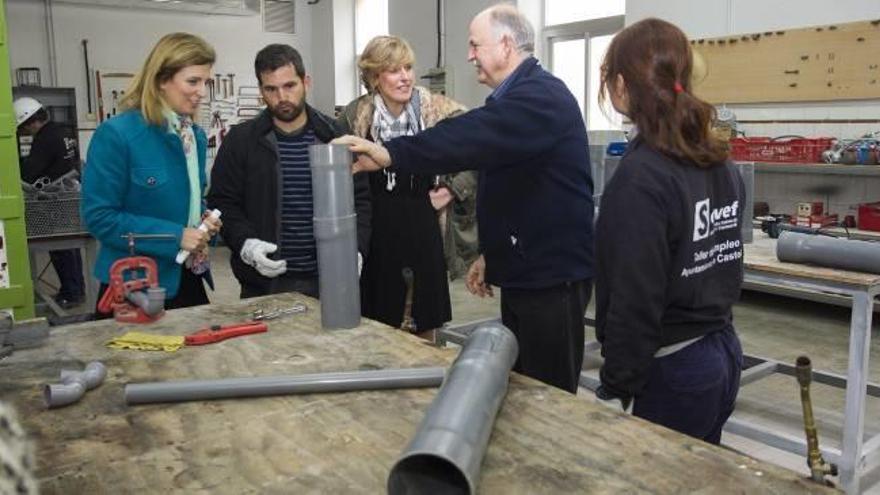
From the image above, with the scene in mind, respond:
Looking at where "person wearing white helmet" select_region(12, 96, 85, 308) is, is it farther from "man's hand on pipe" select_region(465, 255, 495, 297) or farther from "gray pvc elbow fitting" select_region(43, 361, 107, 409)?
"gray pvc elbow fitting" select_region(43, 361, 107, 409)

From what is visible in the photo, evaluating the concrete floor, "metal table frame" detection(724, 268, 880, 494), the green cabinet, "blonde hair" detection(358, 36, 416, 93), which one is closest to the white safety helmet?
the concrete floor

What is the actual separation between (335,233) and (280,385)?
43cm

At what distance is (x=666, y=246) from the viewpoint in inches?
49.4

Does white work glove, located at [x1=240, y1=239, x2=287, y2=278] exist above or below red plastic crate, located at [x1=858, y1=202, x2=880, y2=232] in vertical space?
above

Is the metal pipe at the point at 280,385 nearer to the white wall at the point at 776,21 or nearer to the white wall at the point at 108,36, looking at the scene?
the white wall at the point at 776,21

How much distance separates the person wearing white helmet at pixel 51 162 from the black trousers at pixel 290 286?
317 cm

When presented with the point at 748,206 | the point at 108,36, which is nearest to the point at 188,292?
the point at 748,206

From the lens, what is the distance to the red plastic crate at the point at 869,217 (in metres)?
3.49

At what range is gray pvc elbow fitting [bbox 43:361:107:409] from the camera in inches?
43.9

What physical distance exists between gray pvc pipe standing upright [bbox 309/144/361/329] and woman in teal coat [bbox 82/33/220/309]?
1.36 feet

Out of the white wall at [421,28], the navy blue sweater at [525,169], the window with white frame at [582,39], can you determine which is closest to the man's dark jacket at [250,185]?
the navy blue sweater at [525,169]

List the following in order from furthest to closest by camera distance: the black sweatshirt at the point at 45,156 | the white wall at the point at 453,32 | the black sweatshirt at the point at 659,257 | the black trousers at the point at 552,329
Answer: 1. the white wall at the point at 453,32
2. the black sweatshirt at the point at 45,156
3. the black trousers at the point at 552,329
4. the black sweatshirt at the point at 659,257

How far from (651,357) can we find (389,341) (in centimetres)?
49

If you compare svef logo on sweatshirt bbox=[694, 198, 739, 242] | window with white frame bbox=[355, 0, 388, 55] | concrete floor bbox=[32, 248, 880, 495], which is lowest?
concrete floor bbox=[32, 248, 880, 495]
